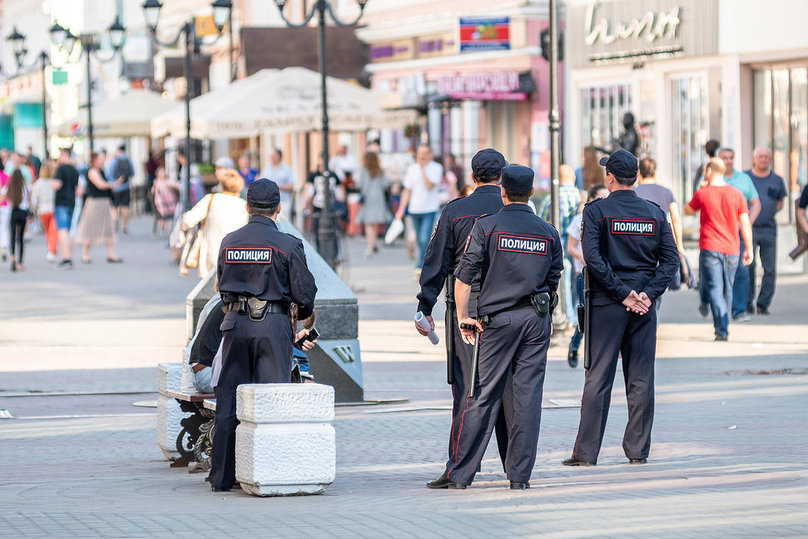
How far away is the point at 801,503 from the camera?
8.09m

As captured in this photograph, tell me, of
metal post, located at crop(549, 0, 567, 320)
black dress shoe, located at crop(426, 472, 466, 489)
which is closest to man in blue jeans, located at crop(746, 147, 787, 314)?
metal post, located at crop(549, 0, 567, 320)

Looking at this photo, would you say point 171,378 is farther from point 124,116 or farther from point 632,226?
point 124,116

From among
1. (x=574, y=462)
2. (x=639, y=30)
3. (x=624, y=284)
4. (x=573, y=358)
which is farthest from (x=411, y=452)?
(x=639, y=30)

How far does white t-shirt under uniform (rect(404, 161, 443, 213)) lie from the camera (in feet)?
79.2

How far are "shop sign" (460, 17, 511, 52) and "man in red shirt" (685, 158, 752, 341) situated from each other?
51.3ft

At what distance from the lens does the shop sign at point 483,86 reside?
30.5 meters

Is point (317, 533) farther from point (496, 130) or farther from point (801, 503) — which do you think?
point (496, 130)

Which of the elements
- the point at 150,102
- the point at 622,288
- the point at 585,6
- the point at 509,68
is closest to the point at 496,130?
the point at 509,68

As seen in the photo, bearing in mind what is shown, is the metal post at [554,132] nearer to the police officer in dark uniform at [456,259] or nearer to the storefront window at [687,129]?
the police officer in dark uniform at [456,259]

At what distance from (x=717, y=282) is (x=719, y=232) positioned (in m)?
0.48

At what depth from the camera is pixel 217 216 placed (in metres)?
14.3

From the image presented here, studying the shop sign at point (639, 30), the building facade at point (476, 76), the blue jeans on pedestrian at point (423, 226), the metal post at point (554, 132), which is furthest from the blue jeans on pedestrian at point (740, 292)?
the building facade at point (476, 76)

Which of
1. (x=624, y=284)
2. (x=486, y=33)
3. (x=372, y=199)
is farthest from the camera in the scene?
(x=486, y=33)

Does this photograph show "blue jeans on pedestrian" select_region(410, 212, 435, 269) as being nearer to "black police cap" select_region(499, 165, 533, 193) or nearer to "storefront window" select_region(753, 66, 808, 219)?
"storefront window" select_region(753, 66, 808, 219)
